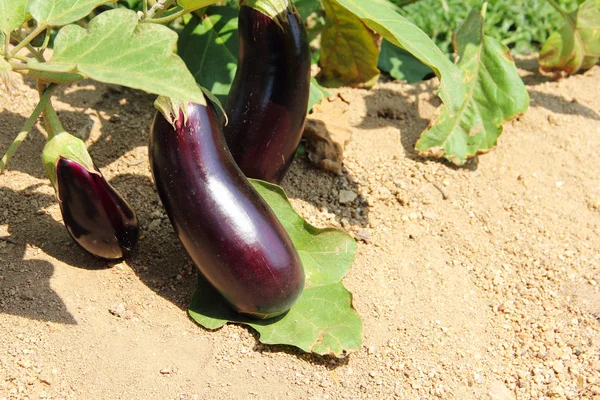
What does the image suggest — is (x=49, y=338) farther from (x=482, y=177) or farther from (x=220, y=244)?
(x=482, y=177)

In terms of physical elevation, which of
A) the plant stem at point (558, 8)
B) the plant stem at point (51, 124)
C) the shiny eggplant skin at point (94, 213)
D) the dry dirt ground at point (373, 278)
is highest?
the plant stem at point (558, 8)

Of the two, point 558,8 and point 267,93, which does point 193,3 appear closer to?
point 267,93

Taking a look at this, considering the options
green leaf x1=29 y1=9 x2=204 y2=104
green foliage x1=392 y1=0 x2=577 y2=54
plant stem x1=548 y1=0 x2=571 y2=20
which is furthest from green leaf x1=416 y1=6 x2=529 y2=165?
green leaf x1=29 y1=9 x2=204 y2=104

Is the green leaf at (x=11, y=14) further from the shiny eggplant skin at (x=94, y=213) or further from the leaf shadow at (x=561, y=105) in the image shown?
the leaf shadow at (x=561, y=105)

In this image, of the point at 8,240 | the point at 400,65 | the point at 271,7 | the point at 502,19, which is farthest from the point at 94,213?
the point at 502,19

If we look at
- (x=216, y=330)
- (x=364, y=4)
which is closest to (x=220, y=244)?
(x=216, y=330)

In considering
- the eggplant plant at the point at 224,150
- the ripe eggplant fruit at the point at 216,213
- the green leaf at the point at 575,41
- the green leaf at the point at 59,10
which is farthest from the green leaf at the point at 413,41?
the green leaf at the point at 575,41

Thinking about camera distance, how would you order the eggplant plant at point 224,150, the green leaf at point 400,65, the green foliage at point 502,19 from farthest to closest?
the green foliage at point 502,19 < the green leaf at point 400,65 < the eggplant plant at point 224,150

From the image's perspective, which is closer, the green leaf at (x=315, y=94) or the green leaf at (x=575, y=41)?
the green leaf at (x=315, y=94)
